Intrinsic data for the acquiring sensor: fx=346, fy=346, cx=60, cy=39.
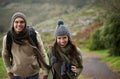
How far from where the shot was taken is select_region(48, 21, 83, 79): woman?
575 centimetres

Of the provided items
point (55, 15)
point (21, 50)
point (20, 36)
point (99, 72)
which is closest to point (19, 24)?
point (20, 36)

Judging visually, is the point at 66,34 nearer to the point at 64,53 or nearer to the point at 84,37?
the point at 64,53

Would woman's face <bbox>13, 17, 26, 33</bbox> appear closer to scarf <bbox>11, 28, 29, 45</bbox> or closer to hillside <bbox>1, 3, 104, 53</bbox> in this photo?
scarf <bbox>11, 28, 29, 45</bbox>

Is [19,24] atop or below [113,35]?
atop

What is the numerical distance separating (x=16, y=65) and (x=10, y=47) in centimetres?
33

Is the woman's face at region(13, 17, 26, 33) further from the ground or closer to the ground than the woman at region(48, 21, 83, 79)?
further from the ground

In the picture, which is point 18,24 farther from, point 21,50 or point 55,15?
point 55,15

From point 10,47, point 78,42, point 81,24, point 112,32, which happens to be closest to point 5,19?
point 112,32

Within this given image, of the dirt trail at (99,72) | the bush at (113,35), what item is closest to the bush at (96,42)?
the bush at (113,35)

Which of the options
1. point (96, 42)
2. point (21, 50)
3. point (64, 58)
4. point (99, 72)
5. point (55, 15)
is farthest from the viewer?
point (55, 15)

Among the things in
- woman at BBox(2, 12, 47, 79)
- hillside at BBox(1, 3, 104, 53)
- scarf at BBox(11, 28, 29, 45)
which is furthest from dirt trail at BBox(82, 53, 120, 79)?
hillside at BBox(1, 3, 104, 53)

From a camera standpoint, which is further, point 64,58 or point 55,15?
point 55,15

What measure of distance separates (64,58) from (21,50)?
2.48ft

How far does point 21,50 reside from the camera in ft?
19.4
